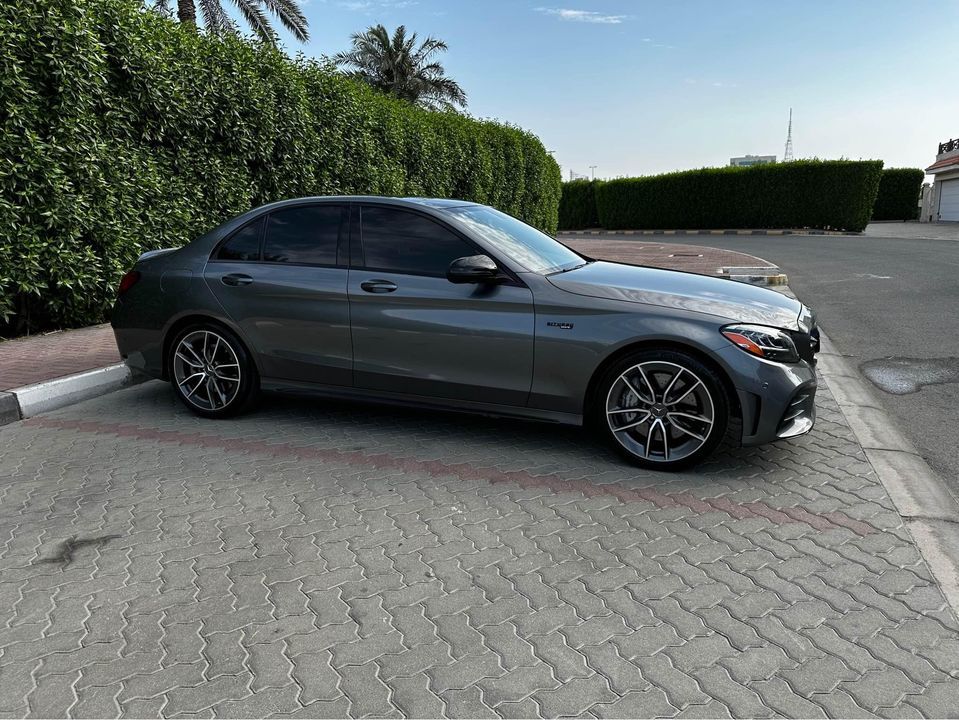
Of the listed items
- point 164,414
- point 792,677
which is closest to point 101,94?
point 164,414

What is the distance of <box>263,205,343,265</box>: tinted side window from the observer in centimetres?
557

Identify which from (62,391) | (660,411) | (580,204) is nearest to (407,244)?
(660,411)

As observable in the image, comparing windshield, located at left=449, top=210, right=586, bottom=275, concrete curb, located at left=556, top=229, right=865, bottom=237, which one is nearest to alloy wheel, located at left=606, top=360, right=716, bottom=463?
windshield, located at left=449, top=210, right=586, bottom=275

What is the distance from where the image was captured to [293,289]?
5.52m

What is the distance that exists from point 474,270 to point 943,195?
1819 inches

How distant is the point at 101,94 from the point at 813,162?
1235 inches

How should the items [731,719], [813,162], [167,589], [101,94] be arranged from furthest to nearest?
[813,162] < [101,94] < [167,589] < [731,719]

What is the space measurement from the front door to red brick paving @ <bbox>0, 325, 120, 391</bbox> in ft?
9.85

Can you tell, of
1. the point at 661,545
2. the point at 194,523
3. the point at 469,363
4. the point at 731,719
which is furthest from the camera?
the point at 469,363

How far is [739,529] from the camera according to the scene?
3.93 metres

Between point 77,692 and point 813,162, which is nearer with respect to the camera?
point 77,692

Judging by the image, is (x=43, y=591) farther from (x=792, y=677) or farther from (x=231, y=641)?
(x=792, y=677)

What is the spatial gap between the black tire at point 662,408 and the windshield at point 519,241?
35.7 inches

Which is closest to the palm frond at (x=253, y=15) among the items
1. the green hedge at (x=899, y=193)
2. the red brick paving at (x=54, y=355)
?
the red brick paving at (x=54, y=355)
